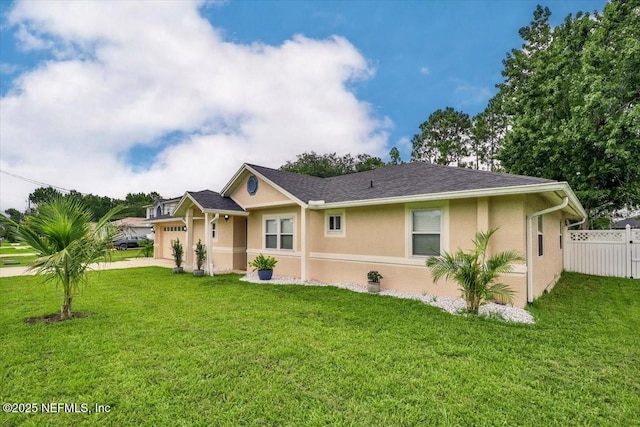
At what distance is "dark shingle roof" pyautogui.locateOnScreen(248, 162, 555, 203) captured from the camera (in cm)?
743

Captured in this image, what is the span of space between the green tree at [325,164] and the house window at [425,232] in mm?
30593

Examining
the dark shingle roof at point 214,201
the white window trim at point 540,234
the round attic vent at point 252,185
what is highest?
the round attic vent at point 252,185

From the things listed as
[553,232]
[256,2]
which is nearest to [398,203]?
[553,232]

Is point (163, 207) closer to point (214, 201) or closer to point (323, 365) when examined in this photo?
point (214, 201)

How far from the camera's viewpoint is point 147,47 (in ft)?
35.4

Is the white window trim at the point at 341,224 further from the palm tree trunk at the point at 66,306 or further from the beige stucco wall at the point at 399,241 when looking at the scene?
the palm tree trunk at the point at 66,306

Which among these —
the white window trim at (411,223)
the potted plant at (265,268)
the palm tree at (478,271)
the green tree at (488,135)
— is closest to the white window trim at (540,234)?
the palm tree at (478,271)

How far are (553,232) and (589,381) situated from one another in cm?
805

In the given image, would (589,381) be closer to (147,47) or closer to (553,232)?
(553,232)

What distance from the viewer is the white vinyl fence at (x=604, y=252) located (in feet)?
34.7

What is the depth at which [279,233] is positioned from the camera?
1190cm

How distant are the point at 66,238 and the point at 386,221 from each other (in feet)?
25.1

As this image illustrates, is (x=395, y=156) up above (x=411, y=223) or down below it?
above

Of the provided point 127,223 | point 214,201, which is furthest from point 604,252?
point 127,223
